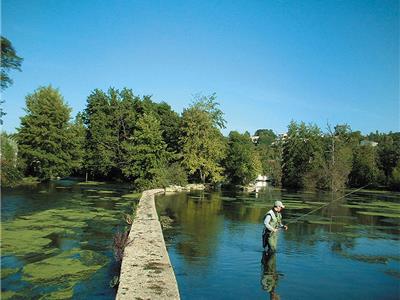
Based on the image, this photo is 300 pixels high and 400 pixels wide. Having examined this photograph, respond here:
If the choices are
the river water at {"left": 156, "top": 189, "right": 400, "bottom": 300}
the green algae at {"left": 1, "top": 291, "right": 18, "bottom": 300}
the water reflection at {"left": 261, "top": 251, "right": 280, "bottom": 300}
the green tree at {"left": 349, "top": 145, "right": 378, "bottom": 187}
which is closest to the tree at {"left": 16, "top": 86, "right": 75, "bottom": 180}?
the river water at {"left": 156, "top": 189, "right": 400, "bottom": 300}

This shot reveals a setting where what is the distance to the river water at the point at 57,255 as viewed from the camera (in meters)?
8.42

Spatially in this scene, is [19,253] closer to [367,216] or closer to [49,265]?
[49,265]

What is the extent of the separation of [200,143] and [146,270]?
142 ft

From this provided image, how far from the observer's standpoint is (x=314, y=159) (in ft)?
221

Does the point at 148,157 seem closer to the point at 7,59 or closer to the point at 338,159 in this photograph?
the point at 7,59

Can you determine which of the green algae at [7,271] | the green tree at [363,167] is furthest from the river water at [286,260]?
the green tree at [363,167]

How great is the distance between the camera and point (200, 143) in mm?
51906

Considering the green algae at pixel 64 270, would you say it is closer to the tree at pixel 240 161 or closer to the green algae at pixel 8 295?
the green algae at pixel 8 295

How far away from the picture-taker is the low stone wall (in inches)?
289

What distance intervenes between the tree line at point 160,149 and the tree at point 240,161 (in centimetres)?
15

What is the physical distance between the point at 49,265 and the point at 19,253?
5.35 ft

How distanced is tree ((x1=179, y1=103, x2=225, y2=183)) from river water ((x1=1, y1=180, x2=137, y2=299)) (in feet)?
106

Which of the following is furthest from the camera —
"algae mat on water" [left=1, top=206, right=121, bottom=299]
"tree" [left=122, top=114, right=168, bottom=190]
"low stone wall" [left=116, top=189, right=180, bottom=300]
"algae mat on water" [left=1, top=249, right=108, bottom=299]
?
"tree" [left=122, top=114, right=168, bottom=190]

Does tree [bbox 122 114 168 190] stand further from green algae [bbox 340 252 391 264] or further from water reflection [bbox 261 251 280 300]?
water reflection [bbox 261 251 280 300]
